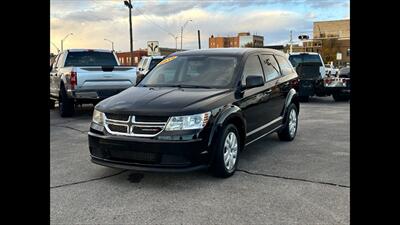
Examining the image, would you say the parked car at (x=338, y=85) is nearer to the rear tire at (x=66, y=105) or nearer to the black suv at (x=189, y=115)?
the black suv at (x=189, y=115)

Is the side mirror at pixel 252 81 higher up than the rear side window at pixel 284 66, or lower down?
lower down

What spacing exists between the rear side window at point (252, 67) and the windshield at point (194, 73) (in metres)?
0.19

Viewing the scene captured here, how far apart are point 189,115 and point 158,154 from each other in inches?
22.4

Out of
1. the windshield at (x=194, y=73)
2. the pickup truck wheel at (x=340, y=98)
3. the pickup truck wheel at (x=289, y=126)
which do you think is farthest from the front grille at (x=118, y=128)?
the pickup truck wheel at (x=340, y=98)

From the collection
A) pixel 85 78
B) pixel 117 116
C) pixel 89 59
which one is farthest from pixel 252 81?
pixel 89 59

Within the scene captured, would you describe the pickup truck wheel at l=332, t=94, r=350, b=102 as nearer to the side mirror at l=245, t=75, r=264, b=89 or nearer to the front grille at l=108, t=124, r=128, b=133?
the side mirror at l=245, t=75, r=264, b=89

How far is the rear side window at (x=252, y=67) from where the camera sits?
574cm

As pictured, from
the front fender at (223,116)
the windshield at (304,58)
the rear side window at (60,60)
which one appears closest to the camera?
the front fender at (223,116)

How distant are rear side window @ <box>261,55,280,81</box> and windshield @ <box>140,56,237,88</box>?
858 mm

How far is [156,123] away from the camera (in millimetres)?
4480

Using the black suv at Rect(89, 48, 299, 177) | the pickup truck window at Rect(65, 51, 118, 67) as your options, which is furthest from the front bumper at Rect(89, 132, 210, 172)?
the pickup truck window at Rect(65, 51, 118, 67)

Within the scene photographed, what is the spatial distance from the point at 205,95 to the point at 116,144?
1273 millimetres
